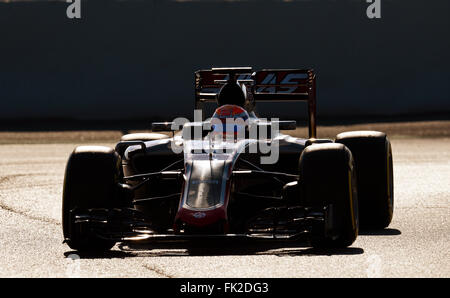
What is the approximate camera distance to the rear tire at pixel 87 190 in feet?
26.7

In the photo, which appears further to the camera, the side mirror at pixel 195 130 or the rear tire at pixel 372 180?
the side mirror at pixel 195 130

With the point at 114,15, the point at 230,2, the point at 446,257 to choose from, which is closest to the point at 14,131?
the point at 114,15

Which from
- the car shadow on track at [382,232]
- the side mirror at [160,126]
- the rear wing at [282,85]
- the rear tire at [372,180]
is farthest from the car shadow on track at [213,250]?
the rear wing at [282,85]

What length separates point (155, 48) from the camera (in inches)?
1035

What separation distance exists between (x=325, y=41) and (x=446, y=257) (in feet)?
61.9

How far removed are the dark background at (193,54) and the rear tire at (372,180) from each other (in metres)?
16.3

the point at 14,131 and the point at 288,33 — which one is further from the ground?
the point at 288,33

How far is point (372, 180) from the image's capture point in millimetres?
9430

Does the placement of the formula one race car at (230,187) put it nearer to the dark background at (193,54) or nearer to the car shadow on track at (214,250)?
the car shadow on track at (214,250)

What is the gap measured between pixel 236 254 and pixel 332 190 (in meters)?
0.85

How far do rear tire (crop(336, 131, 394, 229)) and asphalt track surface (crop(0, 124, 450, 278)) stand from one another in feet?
0.62

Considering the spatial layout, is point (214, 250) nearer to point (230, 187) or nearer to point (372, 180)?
point (230, 187)

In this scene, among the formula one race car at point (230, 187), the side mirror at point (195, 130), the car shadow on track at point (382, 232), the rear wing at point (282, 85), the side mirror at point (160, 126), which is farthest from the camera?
the rear wing at point (282, 85)
